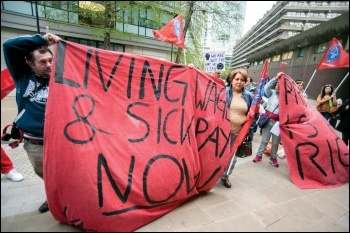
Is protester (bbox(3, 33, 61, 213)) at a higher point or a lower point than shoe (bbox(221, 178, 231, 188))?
higher

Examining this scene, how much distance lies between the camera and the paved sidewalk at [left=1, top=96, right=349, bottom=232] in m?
1.96

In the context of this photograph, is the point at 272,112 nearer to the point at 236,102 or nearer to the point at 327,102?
the point at 236,102

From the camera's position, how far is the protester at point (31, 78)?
1946 millimetres

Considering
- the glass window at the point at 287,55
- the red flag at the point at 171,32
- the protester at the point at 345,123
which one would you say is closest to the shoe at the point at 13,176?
the red flag at the point at 171,32

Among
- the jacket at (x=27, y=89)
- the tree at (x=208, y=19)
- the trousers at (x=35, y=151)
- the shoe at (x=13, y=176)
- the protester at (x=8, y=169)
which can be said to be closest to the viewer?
the jacket at (x=27, y=89)

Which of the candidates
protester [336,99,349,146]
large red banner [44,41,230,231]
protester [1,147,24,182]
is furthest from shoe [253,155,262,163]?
protester [1,147,24,182]

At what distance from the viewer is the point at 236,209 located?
98.5 inches

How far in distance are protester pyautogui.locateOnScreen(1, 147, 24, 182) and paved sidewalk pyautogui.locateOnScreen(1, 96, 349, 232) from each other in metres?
0.07

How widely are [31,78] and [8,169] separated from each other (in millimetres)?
1303

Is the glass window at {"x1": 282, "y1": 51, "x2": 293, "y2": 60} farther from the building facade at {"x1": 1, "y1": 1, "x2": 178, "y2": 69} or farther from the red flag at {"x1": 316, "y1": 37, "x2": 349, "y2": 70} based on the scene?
the red flag at {"x1": 316, "y1": 37, "x2": 349, "y2": 70}

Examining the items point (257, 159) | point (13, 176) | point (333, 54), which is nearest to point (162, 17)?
point (333, 54)

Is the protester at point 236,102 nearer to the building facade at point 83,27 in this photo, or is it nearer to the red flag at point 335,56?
the red flag at point 335,56

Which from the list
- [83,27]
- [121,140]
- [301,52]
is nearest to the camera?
[121,140]

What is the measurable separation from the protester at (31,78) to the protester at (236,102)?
227cm
